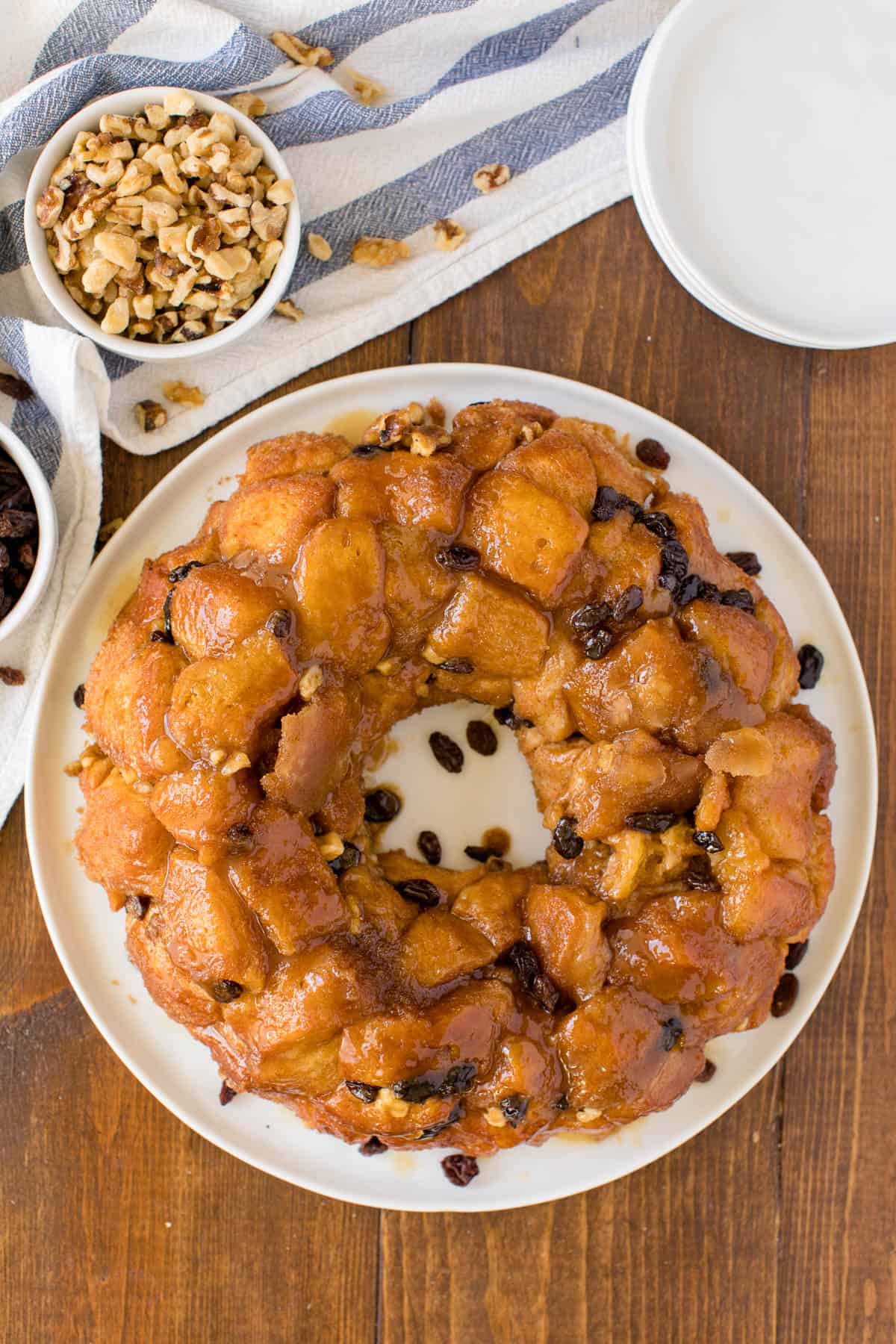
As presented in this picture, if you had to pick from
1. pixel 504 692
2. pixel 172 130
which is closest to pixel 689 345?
pixel 504 692

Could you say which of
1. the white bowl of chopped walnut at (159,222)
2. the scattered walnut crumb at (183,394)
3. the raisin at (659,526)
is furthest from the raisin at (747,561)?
the scattered walnut crumb at (183,394)

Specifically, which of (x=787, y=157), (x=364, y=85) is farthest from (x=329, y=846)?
(x=787, y=157)

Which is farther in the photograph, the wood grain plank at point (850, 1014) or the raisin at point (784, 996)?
the wood grain plank at point (850, 1014)

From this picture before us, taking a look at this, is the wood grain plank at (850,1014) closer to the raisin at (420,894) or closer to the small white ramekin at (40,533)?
the raisin at (420,894)

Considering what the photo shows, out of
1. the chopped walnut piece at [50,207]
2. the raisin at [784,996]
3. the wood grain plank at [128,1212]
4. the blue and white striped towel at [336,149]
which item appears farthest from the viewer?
the wood grain plank at [128,1212]

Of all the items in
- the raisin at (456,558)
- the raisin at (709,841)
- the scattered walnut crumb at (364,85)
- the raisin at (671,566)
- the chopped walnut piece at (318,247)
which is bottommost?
the raisin at (709,841)

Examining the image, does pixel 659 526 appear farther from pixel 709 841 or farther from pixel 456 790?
pixel 456 790
